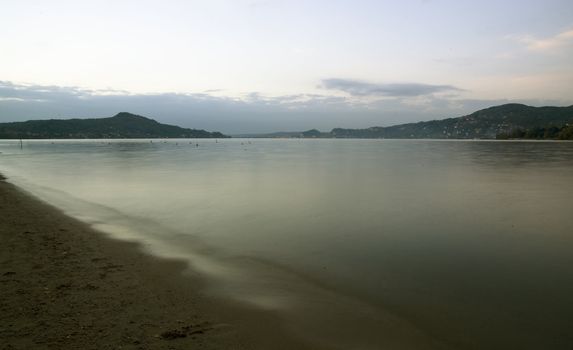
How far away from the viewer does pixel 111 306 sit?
23.1 ft

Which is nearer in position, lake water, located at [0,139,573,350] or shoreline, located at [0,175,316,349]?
shoreline, located at [0,175,316,349]

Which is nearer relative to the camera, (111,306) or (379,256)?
(111,306)

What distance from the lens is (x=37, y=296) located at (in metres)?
7.18

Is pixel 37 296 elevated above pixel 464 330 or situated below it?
above

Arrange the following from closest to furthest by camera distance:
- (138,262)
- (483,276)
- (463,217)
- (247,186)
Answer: (483,276) < (138,262) < (463,217) < (247,186)

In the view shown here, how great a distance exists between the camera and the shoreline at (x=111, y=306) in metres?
5.86

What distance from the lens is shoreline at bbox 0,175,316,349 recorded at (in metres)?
5.86

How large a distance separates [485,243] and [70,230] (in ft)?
45.5

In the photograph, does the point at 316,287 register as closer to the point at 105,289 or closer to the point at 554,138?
the point at 105,289

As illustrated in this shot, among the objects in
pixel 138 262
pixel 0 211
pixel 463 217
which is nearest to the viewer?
pixel 138 262

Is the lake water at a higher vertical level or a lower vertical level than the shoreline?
lower

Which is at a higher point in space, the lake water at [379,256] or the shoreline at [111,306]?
the shoreline at [111,306]

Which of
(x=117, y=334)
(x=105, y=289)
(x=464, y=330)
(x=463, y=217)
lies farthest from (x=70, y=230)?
(x=463, y=217)

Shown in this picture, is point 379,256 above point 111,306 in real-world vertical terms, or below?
below
